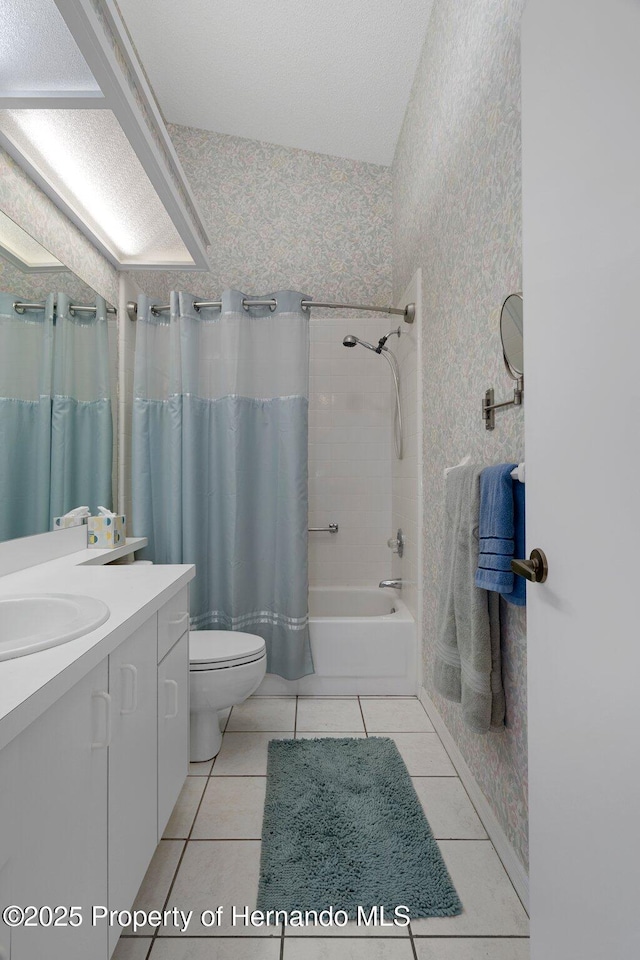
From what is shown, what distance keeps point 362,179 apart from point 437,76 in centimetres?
120

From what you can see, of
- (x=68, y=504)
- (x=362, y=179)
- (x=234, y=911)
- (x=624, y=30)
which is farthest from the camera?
(x=362, y=179)

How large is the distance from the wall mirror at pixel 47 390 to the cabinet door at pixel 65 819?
864 mm

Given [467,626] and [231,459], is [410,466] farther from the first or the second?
[467,626]

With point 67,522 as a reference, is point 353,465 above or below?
above

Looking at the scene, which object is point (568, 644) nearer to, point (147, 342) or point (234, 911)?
point (234, 911)

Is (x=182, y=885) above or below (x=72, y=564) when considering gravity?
below

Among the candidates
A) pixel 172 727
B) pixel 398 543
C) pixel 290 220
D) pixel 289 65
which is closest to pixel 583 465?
pixel 172 727

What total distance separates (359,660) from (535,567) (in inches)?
72.7

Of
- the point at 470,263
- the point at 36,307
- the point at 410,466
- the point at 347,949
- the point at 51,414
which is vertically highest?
the point at 470,263

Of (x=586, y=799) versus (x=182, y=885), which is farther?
(x=182, y=885)

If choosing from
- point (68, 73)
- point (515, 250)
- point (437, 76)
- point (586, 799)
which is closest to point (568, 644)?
point (586, 799)

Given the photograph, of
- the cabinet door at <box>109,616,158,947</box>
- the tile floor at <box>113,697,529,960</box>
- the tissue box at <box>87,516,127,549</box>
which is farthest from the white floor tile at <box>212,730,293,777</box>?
the tissue box at <box>87,516,127,549</box>

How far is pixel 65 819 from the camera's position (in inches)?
31.4

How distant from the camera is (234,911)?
4.22ft
